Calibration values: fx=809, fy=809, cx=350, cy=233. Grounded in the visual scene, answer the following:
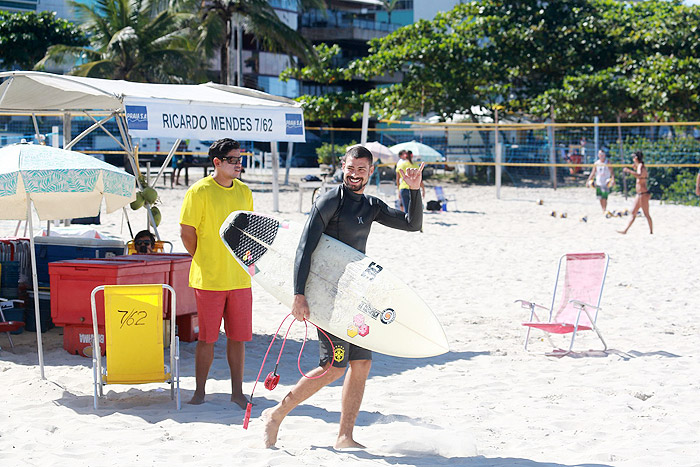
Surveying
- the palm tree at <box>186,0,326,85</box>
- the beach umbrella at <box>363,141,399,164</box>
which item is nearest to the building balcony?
the palm tree at <box>186,0,326,85</box>

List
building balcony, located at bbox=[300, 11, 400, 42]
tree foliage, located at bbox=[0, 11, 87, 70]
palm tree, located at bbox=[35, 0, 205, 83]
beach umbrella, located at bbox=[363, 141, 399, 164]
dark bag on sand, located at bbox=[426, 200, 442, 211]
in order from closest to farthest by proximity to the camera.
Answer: dark bag on sand, located at bbox=[426, 200, 442, 211]
beach umbrella, located at bbox=[363, 141, 399, 164]
palm tree, located at bbox=[35, 0, 205, 83]
tree foliage, located at bbox=[0, 11, 87, 70]
building balcony, located at bbox=[300, 11, 400, 42]

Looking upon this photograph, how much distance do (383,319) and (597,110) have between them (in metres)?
22.7

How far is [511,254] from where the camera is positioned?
10.9 m

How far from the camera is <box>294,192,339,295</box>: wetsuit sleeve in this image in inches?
143

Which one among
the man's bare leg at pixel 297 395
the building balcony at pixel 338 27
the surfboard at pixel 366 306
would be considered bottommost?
the man's bare leg at pixel 297 395

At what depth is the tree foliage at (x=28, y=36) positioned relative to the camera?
3175 cm

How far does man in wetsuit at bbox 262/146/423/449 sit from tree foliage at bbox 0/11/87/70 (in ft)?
101

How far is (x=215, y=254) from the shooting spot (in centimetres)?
443

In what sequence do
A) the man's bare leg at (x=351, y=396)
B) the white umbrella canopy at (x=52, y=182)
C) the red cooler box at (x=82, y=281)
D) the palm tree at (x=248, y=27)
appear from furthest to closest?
the palm tree at (x=248, y=27), the red cooler box at (x=82, y=281), the white umbrella canopy at (x=52, y=182), the man's bare leg at (x=351, y=396)

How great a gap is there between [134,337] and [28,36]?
1200 inches

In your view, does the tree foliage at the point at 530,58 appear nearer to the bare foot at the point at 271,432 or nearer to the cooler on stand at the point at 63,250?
the cooler on stand at the point at 63,250

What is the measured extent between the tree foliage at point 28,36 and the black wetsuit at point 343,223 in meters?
30.7

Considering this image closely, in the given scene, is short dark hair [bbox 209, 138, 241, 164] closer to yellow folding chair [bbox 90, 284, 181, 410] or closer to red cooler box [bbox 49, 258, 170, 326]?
yellow folding chair [bbox 90, 284, 181, 410]

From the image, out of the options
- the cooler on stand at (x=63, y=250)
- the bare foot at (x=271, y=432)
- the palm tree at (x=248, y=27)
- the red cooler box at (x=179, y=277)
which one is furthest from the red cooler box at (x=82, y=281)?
the palm tree at (x=248, y=27)
